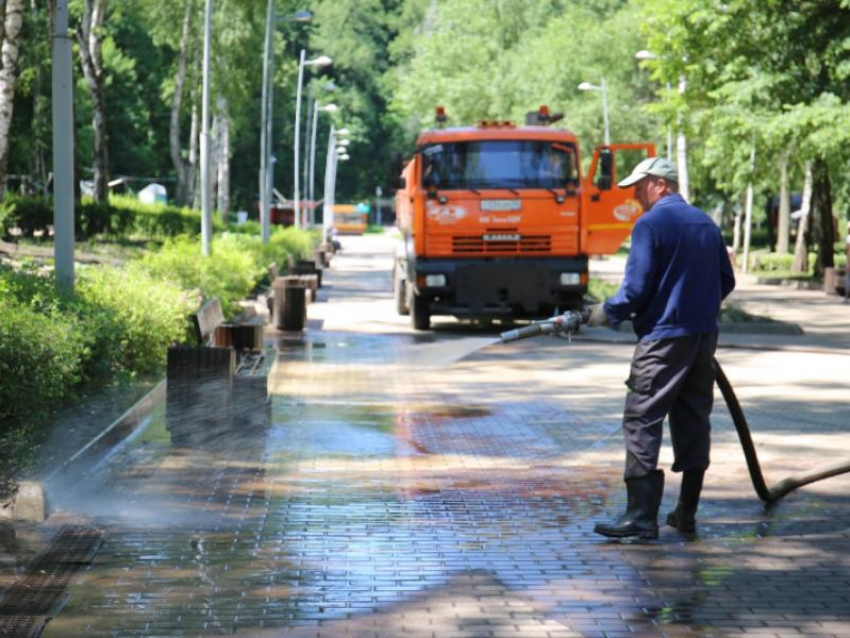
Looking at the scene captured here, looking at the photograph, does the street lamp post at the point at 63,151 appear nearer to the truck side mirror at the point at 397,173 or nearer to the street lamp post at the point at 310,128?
the truck side mirror at the point at 397,173

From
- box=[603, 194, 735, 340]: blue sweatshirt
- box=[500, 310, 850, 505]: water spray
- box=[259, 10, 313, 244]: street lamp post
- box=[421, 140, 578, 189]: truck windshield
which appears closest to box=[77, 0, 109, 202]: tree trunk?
box=[259, 10, 313, 244]: street lamp post

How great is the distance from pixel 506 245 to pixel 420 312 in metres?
1.83

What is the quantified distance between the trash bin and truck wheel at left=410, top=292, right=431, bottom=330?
5.83ft

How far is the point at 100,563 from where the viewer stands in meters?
7.55

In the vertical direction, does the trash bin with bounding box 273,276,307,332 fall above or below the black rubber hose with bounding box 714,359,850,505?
below

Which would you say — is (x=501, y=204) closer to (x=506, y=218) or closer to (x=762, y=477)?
(x=506, y=218)

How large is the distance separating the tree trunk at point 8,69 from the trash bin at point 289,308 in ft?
19.1

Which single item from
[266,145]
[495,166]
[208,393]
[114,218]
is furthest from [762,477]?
[266,145]

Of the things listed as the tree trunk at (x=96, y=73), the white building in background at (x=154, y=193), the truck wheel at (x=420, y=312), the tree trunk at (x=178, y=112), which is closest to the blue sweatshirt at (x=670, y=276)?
the truck wheel at (x=420, y=312)

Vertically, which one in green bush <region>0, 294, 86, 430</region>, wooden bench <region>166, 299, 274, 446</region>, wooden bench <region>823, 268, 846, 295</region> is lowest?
wooden bench <region>823, 268, 846, 295</region>

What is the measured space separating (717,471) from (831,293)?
2882cm

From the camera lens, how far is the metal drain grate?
6.37 meters

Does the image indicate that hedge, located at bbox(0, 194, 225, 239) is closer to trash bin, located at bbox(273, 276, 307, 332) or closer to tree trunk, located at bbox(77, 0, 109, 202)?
tree trunk, located at bbox(77, 0, 109, 202)

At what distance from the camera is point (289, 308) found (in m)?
24.0
